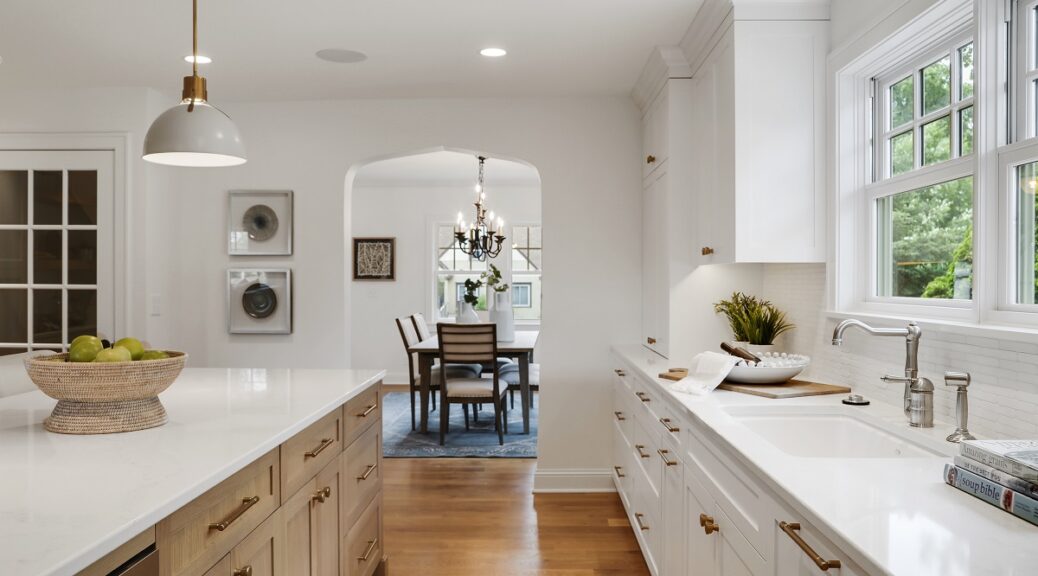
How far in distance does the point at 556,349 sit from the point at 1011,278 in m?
2.69

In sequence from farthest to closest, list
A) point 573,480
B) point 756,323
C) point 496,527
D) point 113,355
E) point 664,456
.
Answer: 1. point 573,480
2. point 496,527
3. point 756,323
4. point 664,456
5. point 113,355

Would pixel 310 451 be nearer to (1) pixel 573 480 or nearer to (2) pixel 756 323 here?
(2) pixel 756 323

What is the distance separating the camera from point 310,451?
1.99 meters

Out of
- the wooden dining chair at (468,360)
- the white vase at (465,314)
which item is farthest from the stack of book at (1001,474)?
the white vase at (465,314)

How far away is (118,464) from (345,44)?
2.40 metres

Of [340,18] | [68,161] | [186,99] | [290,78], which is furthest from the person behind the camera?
[68,161]

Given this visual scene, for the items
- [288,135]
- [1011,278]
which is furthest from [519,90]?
[1011,278]

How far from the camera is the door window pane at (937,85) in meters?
2.08

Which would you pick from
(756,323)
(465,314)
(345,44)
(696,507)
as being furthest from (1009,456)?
(465,314)

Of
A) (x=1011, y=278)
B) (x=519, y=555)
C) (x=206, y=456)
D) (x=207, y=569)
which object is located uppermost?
(x=1011, y=278)

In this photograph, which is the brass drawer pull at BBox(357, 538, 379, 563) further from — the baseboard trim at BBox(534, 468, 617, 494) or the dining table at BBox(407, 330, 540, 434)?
the dining table at BBox(407, 330, 540, 434)

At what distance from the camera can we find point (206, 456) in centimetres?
145

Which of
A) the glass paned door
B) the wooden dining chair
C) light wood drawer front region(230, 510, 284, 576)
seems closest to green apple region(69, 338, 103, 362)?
light wood drawer front region(230, 510, 284, 576)

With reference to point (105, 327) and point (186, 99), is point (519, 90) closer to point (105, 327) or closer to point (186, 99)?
point (186, 99)
